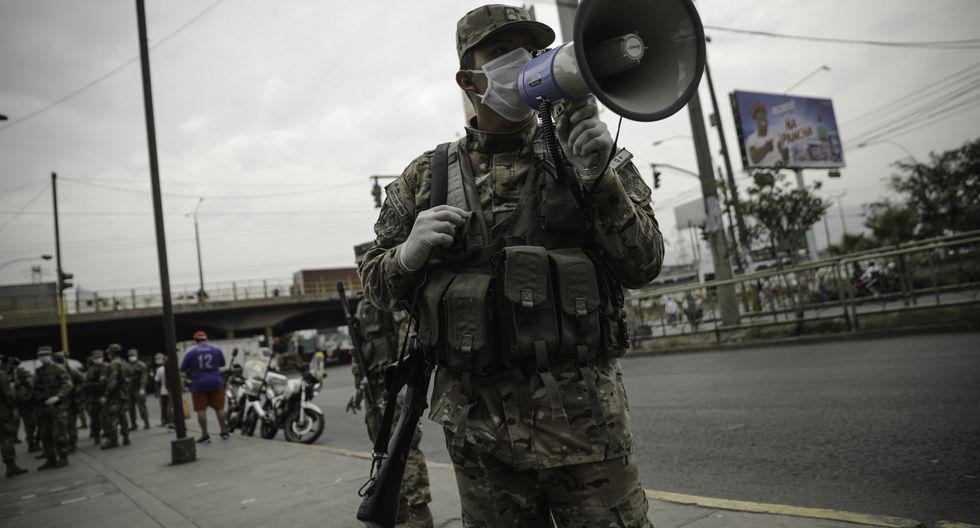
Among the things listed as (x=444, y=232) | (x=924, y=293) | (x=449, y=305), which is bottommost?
(x=924, y=293)

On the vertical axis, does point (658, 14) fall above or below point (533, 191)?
above

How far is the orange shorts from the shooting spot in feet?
31.7

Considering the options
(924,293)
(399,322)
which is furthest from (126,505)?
(924,293)

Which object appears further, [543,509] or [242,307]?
[242,307]

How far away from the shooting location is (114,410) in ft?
36.2

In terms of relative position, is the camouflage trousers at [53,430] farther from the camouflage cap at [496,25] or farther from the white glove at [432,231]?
the camouflage cap at [496,25]

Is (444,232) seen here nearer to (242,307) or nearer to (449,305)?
(449,305)

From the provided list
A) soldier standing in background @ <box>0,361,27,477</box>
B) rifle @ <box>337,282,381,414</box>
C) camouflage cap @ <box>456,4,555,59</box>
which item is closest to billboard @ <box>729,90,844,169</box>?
rifle @ <box>337,282,381,414</box>

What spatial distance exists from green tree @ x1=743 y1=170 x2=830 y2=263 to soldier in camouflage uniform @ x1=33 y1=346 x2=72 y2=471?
46.1 feet

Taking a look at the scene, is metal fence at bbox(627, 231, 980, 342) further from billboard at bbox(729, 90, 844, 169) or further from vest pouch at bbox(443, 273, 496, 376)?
billboard at bbox(729, 90, 844, 169)

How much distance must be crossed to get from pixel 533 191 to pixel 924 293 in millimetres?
11099

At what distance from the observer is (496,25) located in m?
1.65

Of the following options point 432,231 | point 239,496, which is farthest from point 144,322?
point 432,231

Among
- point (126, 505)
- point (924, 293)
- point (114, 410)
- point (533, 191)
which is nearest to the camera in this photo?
point (533, 191)
